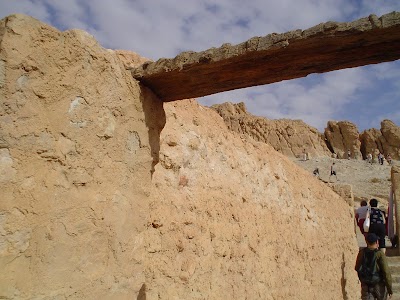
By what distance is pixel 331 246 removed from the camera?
637 cm

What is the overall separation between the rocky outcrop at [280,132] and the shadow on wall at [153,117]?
1913 inches

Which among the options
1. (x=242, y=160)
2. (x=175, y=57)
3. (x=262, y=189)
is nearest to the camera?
(x=175, y=57)

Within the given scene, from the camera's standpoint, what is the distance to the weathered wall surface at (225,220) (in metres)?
2.85

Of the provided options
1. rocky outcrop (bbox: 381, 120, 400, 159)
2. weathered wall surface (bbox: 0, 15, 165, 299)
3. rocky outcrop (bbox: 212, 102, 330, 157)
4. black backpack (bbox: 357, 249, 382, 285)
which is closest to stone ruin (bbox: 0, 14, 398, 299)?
weathered wall surface (bbox: 0, 15, 165, 299)

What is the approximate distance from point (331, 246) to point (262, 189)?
272cm

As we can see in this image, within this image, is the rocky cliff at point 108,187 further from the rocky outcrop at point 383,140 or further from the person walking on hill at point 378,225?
the rocky outcrop at point 383,140

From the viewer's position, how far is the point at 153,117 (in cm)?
268

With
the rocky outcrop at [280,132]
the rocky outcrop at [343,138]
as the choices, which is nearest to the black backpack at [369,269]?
the rocky outcrop at [280,132]

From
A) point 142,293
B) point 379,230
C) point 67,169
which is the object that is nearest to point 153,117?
point 67,169

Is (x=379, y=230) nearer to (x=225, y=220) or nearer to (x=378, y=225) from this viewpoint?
(x=378, y=225)

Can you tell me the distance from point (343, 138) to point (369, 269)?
52.6 metres

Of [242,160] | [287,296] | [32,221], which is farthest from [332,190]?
[32,221]

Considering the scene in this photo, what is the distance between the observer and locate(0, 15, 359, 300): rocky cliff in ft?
5.91

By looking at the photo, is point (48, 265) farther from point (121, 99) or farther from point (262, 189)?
point (262, 189)
